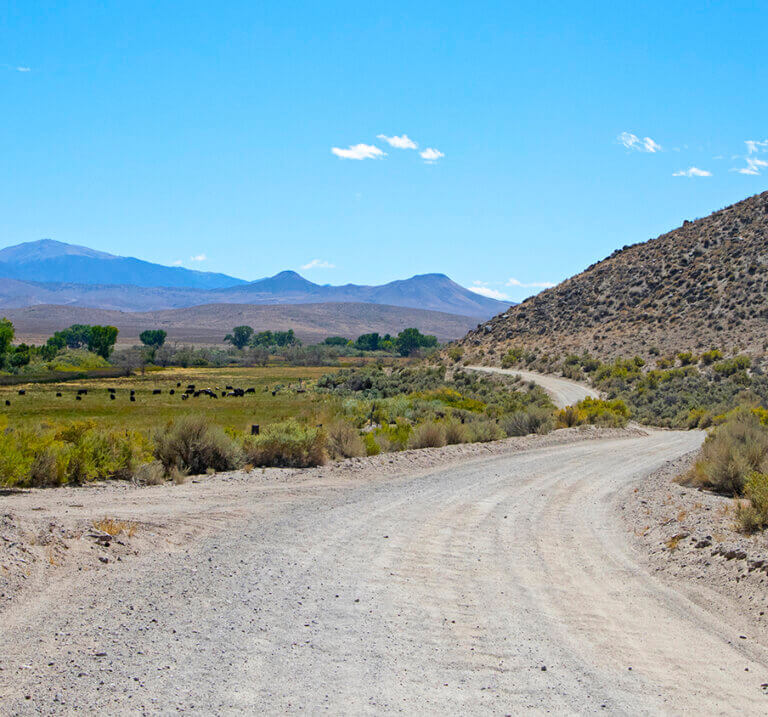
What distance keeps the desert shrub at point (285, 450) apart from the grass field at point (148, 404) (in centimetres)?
1504

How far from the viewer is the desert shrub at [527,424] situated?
102 ft

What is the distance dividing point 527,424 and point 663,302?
5229cm

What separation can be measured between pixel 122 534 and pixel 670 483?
1279 cm

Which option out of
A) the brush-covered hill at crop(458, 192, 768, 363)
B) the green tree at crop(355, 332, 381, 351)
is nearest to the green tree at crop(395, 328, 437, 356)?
the green tree at crop(355, 332, 381, 351)

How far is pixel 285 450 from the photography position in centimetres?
1969

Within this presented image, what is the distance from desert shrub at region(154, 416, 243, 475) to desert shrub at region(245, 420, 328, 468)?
64cm

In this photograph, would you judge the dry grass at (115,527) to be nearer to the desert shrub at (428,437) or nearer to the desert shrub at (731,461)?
the desert shrub at (731,461)

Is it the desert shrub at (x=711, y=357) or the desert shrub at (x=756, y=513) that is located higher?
the desert shrub at (x=711, y=357)

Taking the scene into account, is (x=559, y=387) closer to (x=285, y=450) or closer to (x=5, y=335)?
(x=285, y=450)

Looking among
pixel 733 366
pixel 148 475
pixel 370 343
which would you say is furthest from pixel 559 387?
pixel 370 343

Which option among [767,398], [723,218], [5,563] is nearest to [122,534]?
[5,563]

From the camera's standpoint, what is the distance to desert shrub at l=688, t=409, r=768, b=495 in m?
15.9

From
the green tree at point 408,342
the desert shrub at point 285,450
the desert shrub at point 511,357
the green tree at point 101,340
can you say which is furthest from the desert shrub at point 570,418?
the green tree at point 408,342

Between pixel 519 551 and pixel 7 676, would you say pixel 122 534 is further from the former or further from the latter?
pixel 519 551
